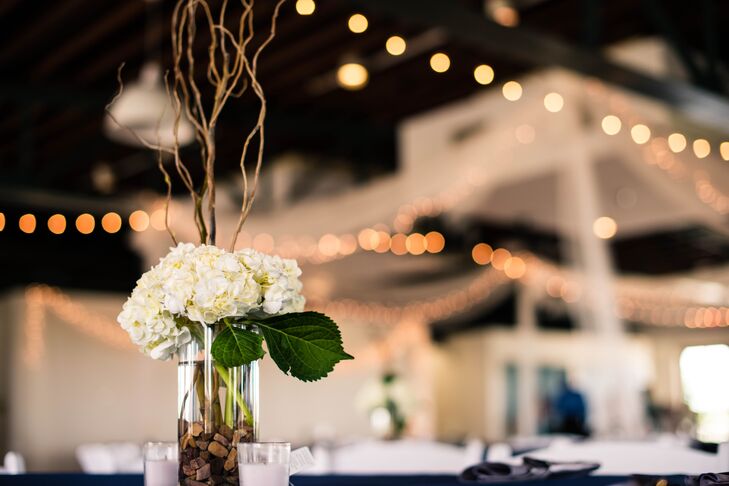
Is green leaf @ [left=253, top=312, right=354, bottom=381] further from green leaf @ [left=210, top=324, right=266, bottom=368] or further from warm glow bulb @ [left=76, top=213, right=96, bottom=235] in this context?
warm glow bulb @ [left=76, top=213, right=96, bottom=235]

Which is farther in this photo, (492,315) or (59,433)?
(492,315)

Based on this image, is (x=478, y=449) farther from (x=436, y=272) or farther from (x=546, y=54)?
(x=436, y=272)

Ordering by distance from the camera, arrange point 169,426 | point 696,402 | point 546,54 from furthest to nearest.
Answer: point 696,402, point 169,426, point 546,54

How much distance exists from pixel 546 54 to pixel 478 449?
208 cm

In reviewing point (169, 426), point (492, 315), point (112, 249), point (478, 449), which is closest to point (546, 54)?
point (478, 449)

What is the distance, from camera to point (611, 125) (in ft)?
18.2

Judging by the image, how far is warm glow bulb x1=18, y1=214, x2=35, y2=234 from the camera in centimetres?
980

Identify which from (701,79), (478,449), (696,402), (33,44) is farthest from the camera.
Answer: (696,402)

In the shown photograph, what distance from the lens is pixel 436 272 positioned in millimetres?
10367

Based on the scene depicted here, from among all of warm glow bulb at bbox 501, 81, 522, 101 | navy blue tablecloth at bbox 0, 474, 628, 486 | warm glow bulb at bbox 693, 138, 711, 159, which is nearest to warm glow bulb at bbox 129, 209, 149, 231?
warm glow bulb at bbox 501, 81, 522, 101

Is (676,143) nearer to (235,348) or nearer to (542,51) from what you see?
(542,51)

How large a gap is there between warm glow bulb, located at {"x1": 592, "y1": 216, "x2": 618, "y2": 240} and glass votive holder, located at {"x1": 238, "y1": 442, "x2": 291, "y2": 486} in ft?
14.6

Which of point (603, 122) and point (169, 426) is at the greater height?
point (603, 122)

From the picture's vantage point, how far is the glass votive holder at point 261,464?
57.7 inches
